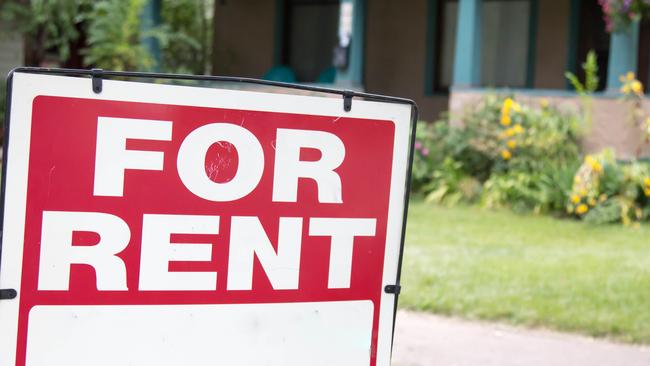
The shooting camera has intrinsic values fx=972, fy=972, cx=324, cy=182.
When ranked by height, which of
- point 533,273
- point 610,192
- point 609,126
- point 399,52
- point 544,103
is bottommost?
point 533,273

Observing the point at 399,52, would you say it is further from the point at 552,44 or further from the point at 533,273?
the point at 533,273

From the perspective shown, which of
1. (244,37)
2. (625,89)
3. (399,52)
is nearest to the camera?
(625,89)

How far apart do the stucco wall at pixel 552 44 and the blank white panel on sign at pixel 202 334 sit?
1148 cm

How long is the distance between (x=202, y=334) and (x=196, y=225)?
289 millimetres

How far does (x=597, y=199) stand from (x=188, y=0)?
1040cm

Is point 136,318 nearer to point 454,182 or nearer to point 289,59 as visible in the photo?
point 454,182

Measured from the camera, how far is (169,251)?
2.43 m

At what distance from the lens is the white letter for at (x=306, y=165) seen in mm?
2521

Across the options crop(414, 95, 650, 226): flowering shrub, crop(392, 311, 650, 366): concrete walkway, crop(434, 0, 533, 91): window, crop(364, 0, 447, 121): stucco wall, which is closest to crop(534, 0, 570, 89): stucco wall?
crop(434, 0, 533, 91): window

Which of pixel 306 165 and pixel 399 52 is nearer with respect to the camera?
pixel 306 165

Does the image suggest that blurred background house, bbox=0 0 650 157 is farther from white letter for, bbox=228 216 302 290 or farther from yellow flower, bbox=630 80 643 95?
white letter for, bbox=228 216 302 290

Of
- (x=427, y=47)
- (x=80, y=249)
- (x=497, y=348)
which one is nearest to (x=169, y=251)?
(x=80, y=249)

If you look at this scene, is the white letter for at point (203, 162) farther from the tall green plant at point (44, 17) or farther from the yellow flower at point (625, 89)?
the tall green plant at point (44, 17)

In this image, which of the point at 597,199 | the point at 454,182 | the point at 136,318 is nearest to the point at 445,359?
the point at 136,318
